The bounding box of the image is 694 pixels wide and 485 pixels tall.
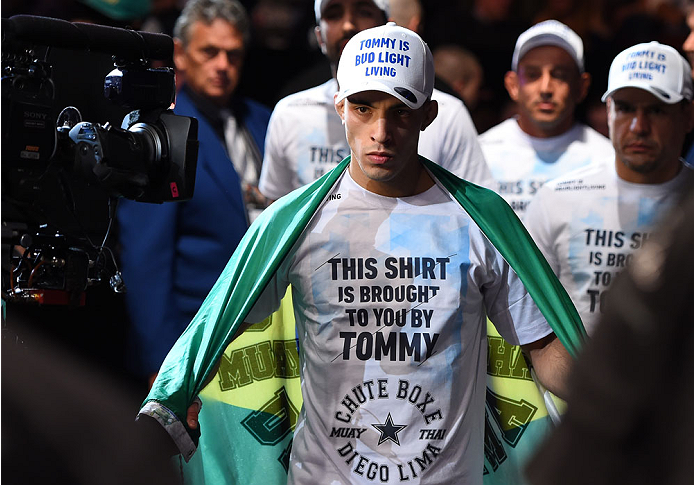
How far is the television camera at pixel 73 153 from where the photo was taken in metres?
2.96

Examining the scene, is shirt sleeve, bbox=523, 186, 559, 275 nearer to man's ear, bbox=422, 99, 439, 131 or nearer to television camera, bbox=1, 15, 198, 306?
man's ear, bbox=422, 99, 439, 131

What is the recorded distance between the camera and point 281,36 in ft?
26.5

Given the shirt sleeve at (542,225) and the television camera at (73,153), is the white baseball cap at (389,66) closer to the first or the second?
the television camera at (73,153)

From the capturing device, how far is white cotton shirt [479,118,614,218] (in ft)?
19.2

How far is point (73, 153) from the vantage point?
3107 millimetres

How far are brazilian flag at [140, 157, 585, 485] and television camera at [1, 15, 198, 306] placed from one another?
15.9 inches

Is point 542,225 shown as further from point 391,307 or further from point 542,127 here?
point 391,307

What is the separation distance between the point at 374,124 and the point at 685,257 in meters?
2.47

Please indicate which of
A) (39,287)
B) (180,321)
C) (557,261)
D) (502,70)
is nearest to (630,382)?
(39,287)

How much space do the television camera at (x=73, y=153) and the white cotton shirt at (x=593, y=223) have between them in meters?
2.11

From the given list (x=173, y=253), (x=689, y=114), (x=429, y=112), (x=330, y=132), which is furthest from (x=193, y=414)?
(x=689, y=114)

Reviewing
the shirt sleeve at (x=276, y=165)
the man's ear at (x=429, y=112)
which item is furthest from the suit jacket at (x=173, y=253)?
the man's ear at (x=429, y=112)

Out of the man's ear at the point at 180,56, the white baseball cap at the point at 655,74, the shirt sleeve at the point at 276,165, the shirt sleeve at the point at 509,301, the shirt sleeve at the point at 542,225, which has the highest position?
the man's ear at the point at 180,56

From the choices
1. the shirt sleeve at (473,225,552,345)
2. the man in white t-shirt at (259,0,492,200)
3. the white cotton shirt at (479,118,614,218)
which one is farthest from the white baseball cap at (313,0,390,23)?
the shirt sleeve at (473,225,552,345)
